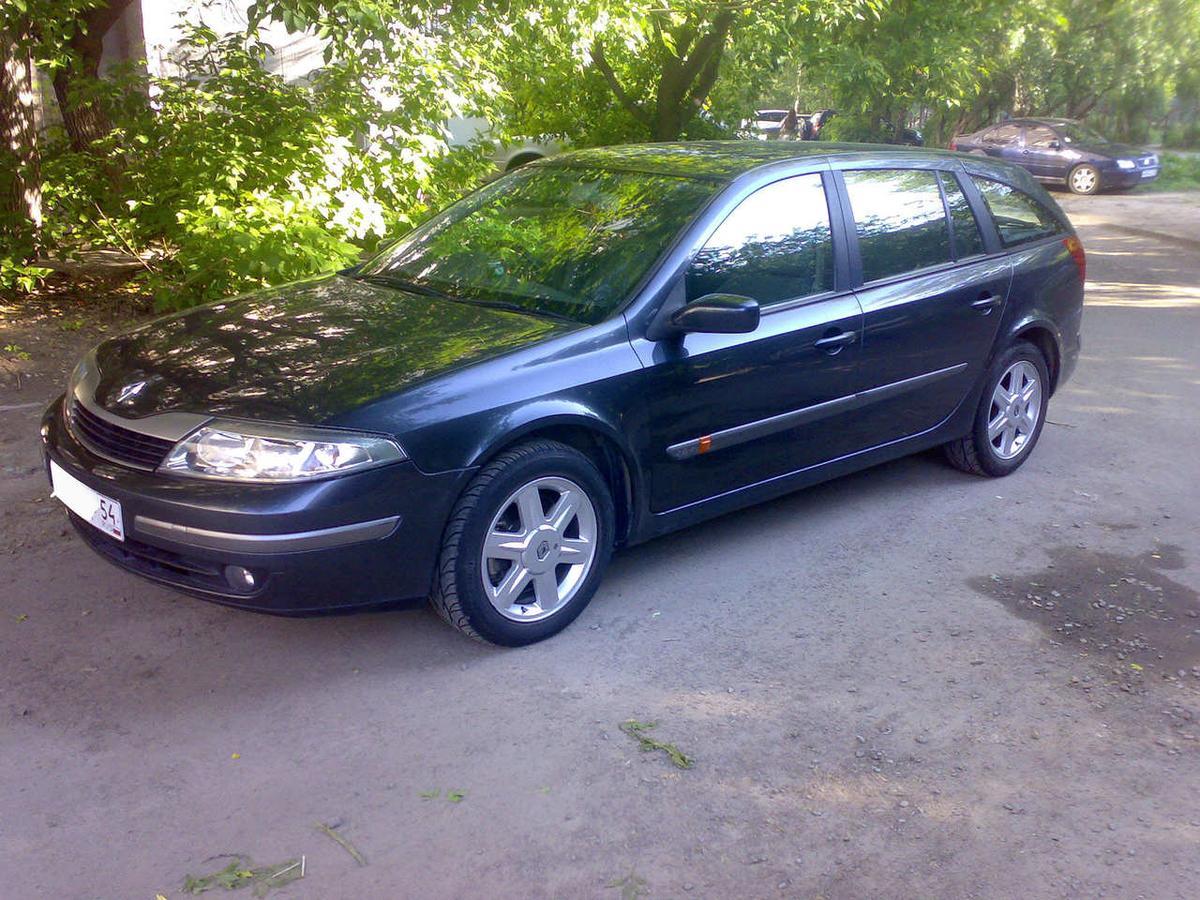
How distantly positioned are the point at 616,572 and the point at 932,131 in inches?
1084

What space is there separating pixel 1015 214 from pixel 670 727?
3.75 meters

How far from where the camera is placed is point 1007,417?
6332mm

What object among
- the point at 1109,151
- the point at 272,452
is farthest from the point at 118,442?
the point at 1109,151

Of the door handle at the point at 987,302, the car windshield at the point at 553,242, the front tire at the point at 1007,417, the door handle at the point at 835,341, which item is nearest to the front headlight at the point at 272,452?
the car windshield at the point at 553,242

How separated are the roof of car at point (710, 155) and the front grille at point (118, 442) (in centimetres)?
239

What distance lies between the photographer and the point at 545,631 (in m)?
4.39

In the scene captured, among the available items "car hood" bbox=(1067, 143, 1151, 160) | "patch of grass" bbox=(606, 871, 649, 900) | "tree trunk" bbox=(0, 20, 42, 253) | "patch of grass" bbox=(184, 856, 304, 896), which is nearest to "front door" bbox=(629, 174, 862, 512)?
"patch of grass" bbox=(606, 871, 649, 900)

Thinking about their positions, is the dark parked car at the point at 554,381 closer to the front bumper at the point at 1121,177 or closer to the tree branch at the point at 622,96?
the tree branch at the point at 622,96

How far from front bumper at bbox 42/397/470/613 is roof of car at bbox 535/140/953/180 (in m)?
1.94

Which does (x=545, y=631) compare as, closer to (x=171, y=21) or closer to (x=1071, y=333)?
(x=1071, y=333)

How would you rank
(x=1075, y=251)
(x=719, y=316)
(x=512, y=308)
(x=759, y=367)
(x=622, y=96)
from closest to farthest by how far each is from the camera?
1. (x=719, y=316)
2. (x=512, y=308)
3. (x=759, y=367)
4. (x=1075, y=251)
5. (x=622, y=96)

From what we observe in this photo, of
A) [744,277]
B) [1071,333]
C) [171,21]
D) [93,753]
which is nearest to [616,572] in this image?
[744,277]

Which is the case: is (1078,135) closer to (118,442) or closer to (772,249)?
(772,249)

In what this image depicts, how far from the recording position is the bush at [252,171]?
23.0ft
